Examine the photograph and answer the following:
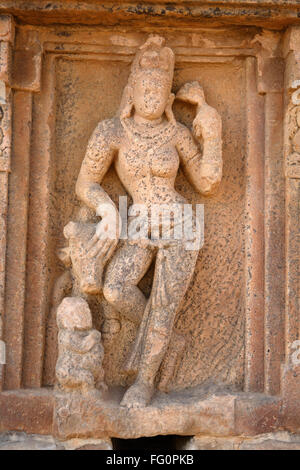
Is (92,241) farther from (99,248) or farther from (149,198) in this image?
(149,198)

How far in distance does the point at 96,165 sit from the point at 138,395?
4.77 ft

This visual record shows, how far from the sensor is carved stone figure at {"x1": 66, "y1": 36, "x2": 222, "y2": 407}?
405cm

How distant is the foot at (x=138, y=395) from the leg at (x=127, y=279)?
406 millimetres

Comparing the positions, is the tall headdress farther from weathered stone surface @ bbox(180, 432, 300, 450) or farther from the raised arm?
weathered stone surface @ bbox(180, 432, 300, 450)

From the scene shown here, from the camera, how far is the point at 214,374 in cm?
429

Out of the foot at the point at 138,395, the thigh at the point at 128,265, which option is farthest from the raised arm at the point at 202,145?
the foot at the point at 138,395

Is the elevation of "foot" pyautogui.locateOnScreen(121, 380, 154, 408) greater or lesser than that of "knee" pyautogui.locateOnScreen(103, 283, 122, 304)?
lesser

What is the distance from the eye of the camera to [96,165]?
164 inches

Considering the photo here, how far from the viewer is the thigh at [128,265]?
4059mm

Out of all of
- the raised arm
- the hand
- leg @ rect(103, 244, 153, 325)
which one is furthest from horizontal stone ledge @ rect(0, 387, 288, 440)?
the hand

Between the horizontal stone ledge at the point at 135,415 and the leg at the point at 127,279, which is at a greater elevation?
the leg at the point at 127,279

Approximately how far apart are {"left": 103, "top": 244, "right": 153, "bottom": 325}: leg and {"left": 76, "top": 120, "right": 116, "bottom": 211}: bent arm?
35 cm

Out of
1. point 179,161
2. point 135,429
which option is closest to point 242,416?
point 135,429

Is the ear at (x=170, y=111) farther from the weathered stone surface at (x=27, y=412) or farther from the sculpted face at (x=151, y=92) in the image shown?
the weathered stone surface at (x=27, y=412)
